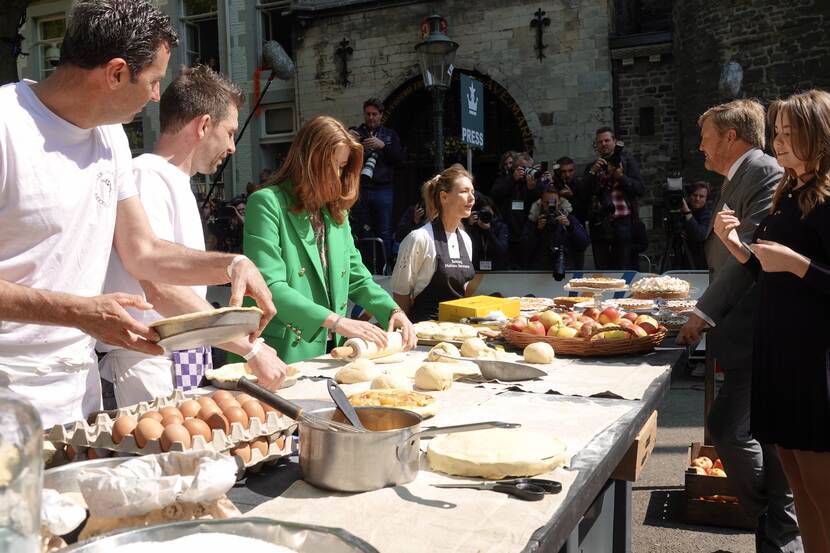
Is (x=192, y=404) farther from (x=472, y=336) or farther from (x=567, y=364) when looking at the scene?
(x=472, y=336)

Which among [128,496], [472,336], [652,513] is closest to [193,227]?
[472,336]

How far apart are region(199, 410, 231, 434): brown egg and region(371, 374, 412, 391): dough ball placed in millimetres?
834

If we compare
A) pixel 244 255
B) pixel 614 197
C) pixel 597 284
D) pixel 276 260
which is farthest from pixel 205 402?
pixel 614 197

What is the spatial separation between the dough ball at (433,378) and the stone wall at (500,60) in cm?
1280

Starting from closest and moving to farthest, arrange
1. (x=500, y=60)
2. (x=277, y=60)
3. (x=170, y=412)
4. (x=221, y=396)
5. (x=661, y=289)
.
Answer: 1. (x=170, y=412)
2. (x=221, y=396)
3. (x=661, y=289)
4. (x=500, y=60)
5. (x=277, y=60)

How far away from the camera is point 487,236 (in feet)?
28.6

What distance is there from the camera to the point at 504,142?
52.5 feet

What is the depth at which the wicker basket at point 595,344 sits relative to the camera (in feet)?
10.4

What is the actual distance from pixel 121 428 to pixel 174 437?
128 millimetres

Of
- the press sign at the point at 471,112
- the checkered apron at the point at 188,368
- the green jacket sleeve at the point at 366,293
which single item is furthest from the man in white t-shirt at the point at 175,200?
the press sign at the point at 471,112

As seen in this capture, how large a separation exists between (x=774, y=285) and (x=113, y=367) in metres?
2.50

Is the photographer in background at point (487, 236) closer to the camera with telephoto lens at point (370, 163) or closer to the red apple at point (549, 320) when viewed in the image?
the camera with telephoto lens at point (370, 163)

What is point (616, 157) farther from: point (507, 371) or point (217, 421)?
point (217, 421)

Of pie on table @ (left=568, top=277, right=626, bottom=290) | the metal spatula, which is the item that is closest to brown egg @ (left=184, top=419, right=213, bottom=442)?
the metal spatula
